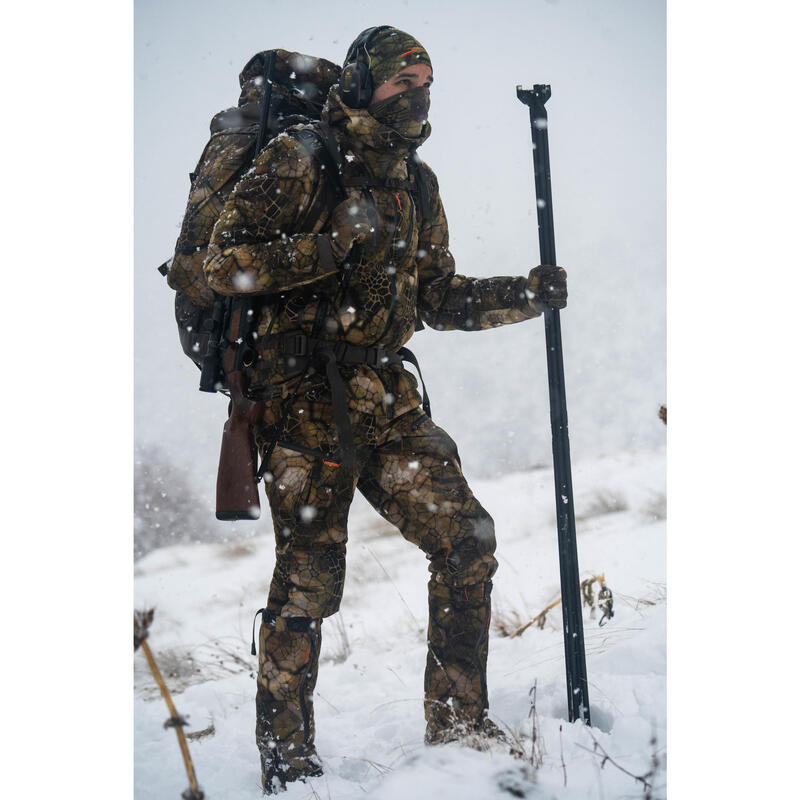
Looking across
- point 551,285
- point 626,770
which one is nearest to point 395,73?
point 551,285

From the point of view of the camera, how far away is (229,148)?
9.08 ft

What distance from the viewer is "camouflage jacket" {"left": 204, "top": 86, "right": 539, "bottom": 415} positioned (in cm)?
260

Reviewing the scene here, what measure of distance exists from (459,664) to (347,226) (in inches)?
53.5

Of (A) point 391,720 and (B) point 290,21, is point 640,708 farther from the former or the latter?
(B) point 290,21

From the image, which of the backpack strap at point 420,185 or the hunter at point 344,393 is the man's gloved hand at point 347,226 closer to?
the hunter at point 344,393

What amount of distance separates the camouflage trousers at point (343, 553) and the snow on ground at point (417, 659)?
19 cm

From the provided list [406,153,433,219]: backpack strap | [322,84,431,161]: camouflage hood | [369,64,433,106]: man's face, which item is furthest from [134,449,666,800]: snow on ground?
[369,64,433,106]: man's face

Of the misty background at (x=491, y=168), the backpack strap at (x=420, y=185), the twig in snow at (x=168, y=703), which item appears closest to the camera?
the twig in snow at (x=168, y=703)

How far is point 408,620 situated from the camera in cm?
345

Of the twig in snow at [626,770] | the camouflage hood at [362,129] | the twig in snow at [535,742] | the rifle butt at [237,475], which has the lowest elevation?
the twig in snow at [626,770]

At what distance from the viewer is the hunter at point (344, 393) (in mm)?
2629

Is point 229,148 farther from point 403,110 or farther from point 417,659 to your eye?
point 417,659

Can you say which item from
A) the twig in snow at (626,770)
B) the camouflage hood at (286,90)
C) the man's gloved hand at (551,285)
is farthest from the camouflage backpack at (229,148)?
the twig in snow at (626,770)

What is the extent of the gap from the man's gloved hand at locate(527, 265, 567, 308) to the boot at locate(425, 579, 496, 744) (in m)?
0.90
